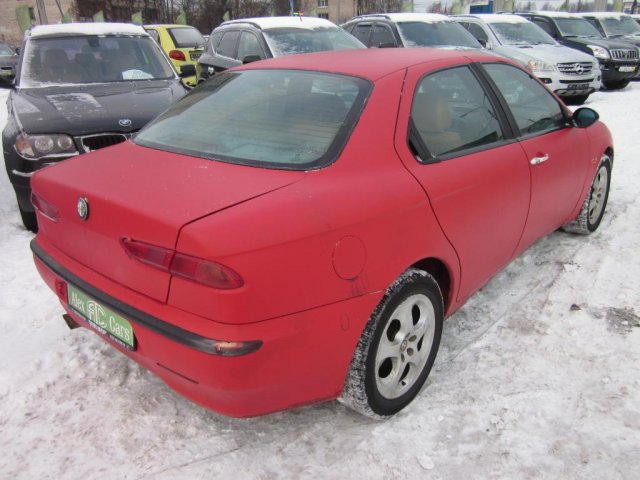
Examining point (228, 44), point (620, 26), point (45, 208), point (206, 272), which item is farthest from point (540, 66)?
point (206, 272)

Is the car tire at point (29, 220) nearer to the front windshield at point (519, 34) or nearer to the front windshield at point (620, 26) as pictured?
the front windshield at point (519, 34)

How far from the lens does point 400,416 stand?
8.14ft

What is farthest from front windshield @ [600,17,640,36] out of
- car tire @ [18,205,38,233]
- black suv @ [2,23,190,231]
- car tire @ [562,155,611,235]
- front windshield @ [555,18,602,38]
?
car tire @ [18,205,38,233]

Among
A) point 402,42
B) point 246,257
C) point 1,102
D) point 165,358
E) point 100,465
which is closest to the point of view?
point 246,257

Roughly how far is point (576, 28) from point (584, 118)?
12.7 meters

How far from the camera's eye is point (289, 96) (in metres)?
2.68

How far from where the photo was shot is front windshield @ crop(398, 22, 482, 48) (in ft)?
31.3

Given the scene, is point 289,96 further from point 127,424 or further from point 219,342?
point 127,424

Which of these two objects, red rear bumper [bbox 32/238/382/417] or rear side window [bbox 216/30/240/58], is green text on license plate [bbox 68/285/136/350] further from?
rear side window [bbox 216/30/240/58]

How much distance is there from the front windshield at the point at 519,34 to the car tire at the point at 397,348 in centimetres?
1023

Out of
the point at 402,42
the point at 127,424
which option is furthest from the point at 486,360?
the point at 402,42

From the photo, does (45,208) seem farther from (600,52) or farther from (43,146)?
(600,52)

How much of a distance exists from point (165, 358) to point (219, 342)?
298mm

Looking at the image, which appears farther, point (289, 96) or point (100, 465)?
point (289, 96)
